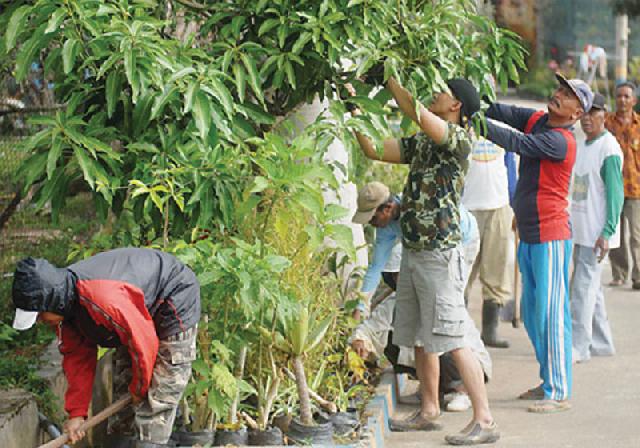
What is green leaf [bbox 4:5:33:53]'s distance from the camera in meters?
5.38

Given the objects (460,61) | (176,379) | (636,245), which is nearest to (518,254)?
(460,61)

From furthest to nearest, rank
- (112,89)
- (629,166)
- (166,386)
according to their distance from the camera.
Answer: (629,166)
(112,89)
(166,386)

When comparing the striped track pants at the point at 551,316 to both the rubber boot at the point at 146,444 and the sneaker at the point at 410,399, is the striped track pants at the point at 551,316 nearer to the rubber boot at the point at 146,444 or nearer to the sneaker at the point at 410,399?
the sneaker at the point at 410,399

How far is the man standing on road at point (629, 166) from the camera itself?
12.1 meters

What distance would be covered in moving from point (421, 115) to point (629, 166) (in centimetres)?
613

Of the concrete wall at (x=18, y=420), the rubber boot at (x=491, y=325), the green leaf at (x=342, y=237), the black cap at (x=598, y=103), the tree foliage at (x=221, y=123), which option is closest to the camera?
the tree foliage at (x=221, y=123)

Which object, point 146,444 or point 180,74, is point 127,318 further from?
point 180,74

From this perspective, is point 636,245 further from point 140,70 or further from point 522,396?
point 140,70

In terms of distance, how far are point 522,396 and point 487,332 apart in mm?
1780

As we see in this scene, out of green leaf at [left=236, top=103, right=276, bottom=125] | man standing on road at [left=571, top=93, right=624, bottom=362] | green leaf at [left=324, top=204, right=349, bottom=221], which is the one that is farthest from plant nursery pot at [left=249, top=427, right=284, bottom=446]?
man standing on road at [left=571, top=93, right=624, bottom=362]

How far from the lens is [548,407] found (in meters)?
7.88

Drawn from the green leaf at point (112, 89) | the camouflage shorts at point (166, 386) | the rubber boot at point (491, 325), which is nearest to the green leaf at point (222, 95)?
the green leaf at point (112, 89)

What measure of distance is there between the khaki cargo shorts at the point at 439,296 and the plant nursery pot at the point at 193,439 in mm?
1625

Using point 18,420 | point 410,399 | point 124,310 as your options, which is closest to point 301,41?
point 124,310
